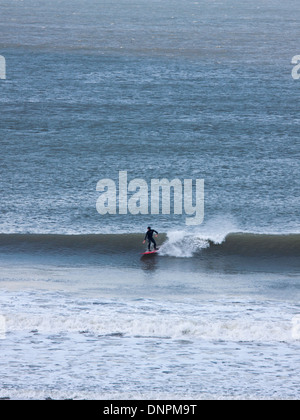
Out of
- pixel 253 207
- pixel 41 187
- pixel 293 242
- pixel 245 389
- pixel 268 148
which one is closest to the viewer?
pixel 245 389

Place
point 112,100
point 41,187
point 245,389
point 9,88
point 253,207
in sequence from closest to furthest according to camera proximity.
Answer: point 245,389, point 253,207, point 41,187, point 112,100, point 9,88

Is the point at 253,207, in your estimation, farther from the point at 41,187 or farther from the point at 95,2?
the point at 95,2

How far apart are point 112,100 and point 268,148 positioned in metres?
20.0

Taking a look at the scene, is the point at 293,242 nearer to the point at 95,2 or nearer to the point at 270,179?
the point at 270,179

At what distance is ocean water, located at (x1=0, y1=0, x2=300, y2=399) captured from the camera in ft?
68.2

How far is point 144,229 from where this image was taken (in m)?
35.2

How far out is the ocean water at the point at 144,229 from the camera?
68.2 feet

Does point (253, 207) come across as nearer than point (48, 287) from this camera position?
No

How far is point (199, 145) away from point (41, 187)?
49.0ft

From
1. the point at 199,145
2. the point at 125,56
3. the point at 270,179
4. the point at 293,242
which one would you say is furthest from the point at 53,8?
the point at 293,242

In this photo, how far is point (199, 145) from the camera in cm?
5200
